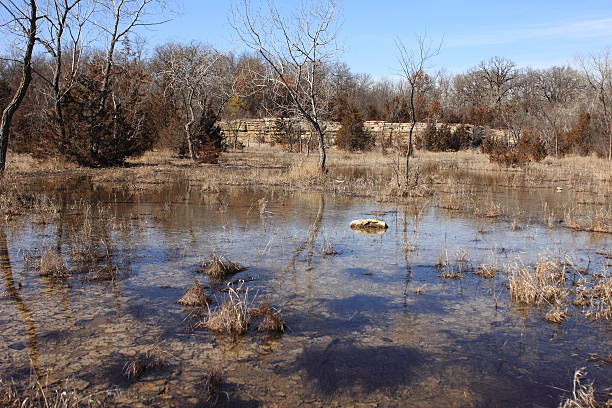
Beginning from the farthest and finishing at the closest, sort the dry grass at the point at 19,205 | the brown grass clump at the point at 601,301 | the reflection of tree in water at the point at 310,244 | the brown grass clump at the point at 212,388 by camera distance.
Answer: the dry grass at the point at 19,205 → the reflection of tree in water at the point at 310,244 → the brown grass clump at the point at 601,301 → the brown grass clump at the point at 212,388

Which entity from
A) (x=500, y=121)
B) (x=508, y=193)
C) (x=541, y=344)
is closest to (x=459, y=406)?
(x=541, y=344)

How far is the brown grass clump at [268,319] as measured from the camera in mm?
4812

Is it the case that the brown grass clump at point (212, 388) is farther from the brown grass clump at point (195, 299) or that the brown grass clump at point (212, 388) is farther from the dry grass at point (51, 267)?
the dry grass at point (51, 267)

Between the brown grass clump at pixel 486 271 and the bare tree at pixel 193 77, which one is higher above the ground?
the bare tree at pixel 193 77

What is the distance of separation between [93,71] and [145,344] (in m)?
22.1

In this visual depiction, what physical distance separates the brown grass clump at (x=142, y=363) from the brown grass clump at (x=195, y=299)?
117 centimetres

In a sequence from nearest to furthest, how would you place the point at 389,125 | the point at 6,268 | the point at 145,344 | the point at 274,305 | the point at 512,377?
the point at 512,377 < the point at 145,344 < the point at 274,305 < the point at 6,268 < the point at 389,125

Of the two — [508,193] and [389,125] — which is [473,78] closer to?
[389,125]

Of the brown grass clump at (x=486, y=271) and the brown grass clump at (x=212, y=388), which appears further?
the brown grass clump at (x=486, y=271)

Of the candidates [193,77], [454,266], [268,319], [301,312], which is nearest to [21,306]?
[268,319]

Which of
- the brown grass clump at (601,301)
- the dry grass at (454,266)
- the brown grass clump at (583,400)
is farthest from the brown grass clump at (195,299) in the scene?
the brown grass clump at (601,301)

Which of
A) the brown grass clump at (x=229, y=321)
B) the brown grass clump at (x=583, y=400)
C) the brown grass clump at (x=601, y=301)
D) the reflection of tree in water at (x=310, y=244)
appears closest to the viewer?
the brown grass clump at (x=583, y=400)

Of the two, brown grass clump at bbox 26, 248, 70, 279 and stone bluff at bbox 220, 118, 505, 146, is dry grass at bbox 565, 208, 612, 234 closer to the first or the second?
brown grass clump at bbox 26, 248, 70, 279

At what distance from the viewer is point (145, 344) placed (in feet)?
14.6
